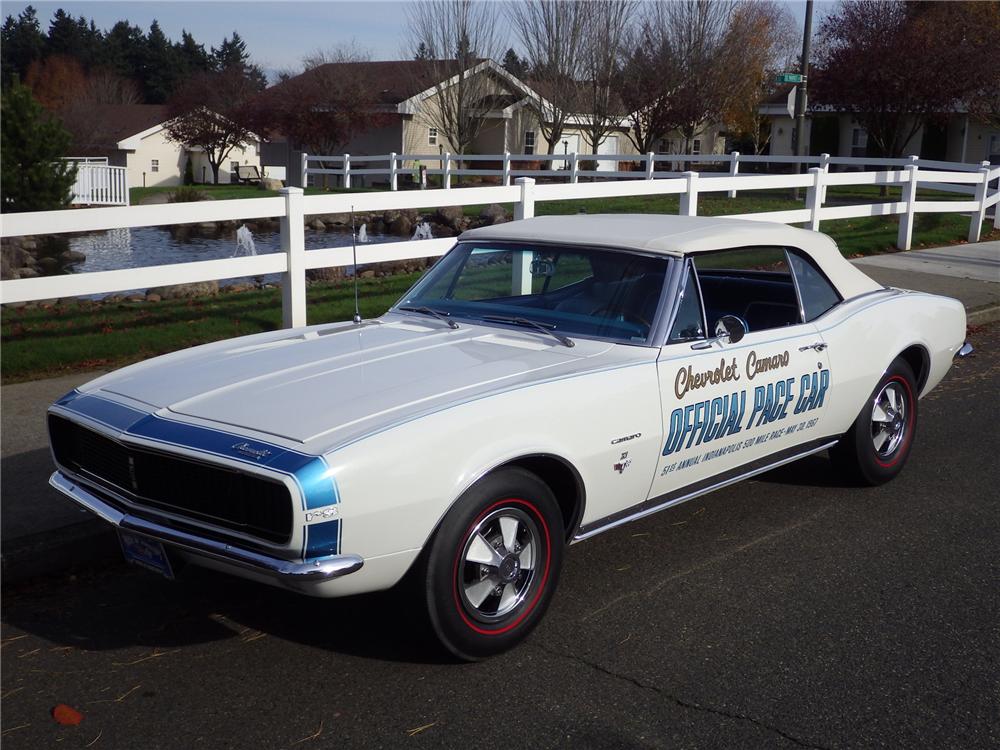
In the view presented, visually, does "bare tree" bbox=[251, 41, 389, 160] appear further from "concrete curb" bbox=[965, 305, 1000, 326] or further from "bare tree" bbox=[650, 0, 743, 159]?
"concrete curb" bbox=[965, 305, 1000, 326]

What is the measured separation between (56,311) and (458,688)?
8.26 metres

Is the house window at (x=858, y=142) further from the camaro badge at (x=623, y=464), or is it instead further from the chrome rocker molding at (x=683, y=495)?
the camaro badge at (x=623, y=464)

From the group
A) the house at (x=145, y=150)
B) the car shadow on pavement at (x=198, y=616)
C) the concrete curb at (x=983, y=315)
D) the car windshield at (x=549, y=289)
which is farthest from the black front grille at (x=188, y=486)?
the house at (x=145, y=150)

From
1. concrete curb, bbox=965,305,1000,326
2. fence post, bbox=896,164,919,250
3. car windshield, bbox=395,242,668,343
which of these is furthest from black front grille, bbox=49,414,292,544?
fence post, bbox=896,164,919,250

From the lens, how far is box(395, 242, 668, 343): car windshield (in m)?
5.07

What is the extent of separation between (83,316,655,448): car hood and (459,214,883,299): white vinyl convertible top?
0.60 m

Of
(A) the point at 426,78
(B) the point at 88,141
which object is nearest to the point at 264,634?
(A) the point at 426,78

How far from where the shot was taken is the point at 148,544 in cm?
400

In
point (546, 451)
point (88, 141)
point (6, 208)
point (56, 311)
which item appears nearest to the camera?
point (546, 451)

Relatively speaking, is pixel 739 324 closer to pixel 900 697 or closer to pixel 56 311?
pixel 900 697

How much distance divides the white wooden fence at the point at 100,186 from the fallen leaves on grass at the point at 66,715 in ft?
99.8

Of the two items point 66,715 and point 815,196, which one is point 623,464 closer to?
point 66,715

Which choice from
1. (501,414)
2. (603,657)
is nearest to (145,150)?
(501,414)

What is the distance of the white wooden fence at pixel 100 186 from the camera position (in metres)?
31.9
